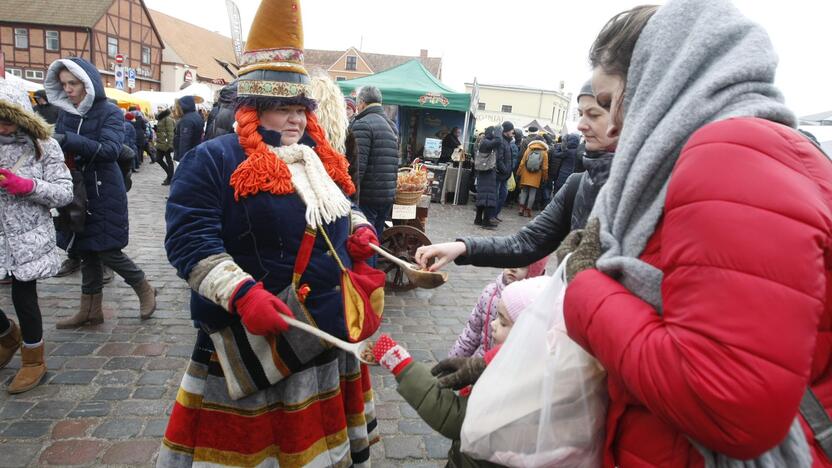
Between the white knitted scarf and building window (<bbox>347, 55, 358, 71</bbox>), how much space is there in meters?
53.3

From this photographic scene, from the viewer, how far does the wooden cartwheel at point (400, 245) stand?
5.55 m

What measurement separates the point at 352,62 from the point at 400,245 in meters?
50.7

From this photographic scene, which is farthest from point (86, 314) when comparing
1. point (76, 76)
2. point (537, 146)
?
point (537, 146)

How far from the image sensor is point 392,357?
1.48 m

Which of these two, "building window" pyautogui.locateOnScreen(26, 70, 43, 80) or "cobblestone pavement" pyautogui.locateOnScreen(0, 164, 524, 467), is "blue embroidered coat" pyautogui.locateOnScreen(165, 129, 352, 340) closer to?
"cobblestone pavement" pyautogui.locateOnScreen(0, 164, 524, 467)

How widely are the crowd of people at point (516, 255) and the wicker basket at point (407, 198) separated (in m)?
1.98

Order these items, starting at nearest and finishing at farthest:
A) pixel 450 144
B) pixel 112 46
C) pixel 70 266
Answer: pixel 70 266
pixel 450 144
pixel 112 46

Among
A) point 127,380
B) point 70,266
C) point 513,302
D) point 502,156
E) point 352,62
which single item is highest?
point 352,62

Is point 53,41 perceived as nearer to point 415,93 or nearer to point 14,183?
point 415,93

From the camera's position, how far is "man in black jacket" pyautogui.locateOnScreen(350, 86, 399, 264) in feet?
16.3

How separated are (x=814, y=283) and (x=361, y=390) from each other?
2.01 m

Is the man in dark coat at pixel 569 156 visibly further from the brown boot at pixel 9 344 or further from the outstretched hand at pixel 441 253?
the brown boot at pixel 9 344

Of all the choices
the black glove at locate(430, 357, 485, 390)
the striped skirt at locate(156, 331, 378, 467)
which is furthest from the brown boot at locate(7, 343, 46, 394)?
the black glove at locate(430, 357, 485, 390)

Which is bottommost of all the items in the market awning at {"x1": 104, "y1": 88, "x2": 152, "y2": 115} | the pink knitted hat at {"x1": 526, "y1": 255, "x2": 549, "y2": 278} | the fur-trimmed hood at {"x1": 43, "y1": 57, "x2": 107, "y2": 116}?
the pink knitted hat at {"x1": 526, "y1": 255, "x2": 549, "y2": 278}
